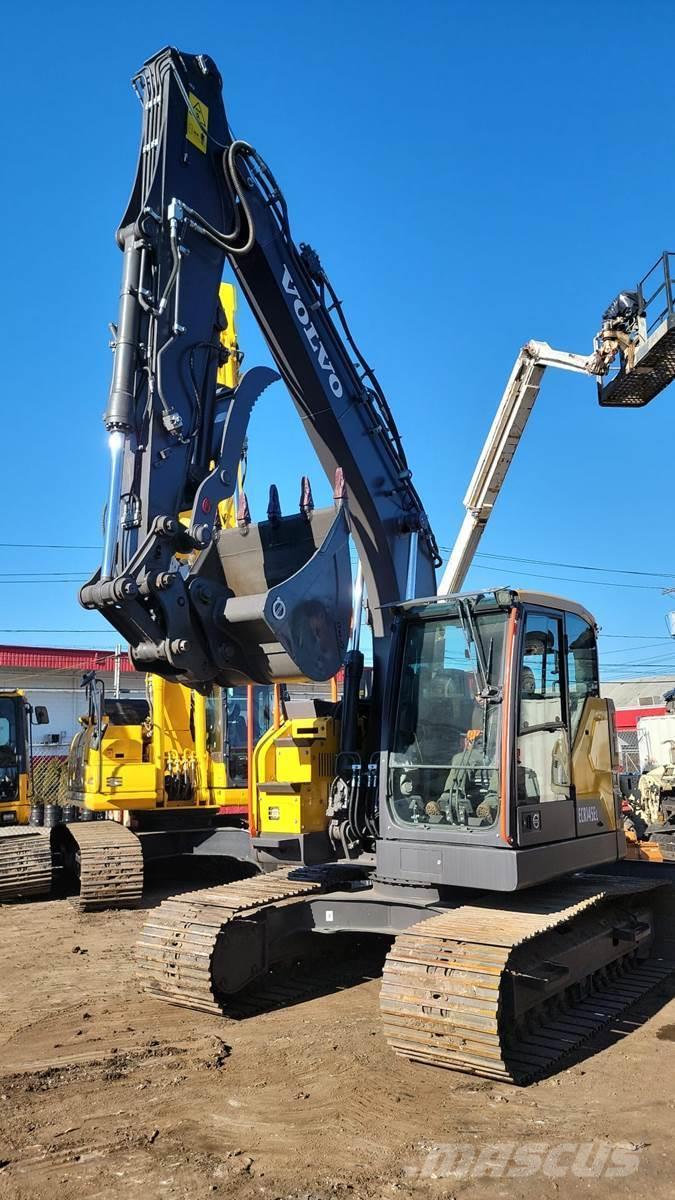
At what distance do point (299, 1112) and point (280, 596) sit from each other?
8.78 ft

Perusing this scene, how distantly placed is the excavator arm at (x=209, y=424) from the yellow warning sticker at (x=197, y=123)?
0.05 feet

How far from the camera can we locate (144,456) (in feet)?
18.7

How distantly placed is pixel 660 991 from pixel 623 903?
Result: 66cm

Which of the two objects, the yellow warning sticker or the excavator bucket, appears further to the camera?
the yellow warning sticker

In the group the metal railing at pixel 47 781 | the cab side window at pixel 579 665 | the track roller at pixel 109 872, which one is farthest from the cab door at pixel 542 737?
the metal railing at pixel 47 781

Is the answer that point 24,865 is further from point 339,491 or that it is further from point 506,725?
point 506,725

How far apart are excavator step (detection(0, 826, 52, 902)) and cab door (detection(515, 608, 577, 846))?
730 centimetres

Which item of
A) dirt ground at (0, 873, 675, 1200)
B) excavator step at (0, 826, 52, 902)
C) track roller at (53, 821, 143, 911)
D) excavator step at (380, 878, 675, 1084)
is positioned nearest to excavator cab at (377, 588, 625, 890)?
excavator step at (380, 878, 675, 1084)

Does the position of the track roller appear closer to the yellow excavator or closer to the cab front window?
the yellow excavator

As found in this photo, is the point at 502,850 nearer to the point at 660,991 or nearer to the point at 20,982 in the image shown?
the point at 660,991

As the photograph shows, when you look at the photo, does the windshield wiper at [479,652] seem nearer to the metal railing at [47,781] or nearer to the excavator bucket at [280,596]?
the excavator bucket at [280,596]

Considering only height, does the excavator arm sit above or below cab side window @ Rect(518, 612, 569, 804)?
above

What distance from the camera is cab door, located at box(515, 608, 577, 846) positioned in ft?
18.7

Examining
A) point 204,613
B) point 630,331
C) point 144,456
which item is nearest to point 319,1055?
point 204,613
